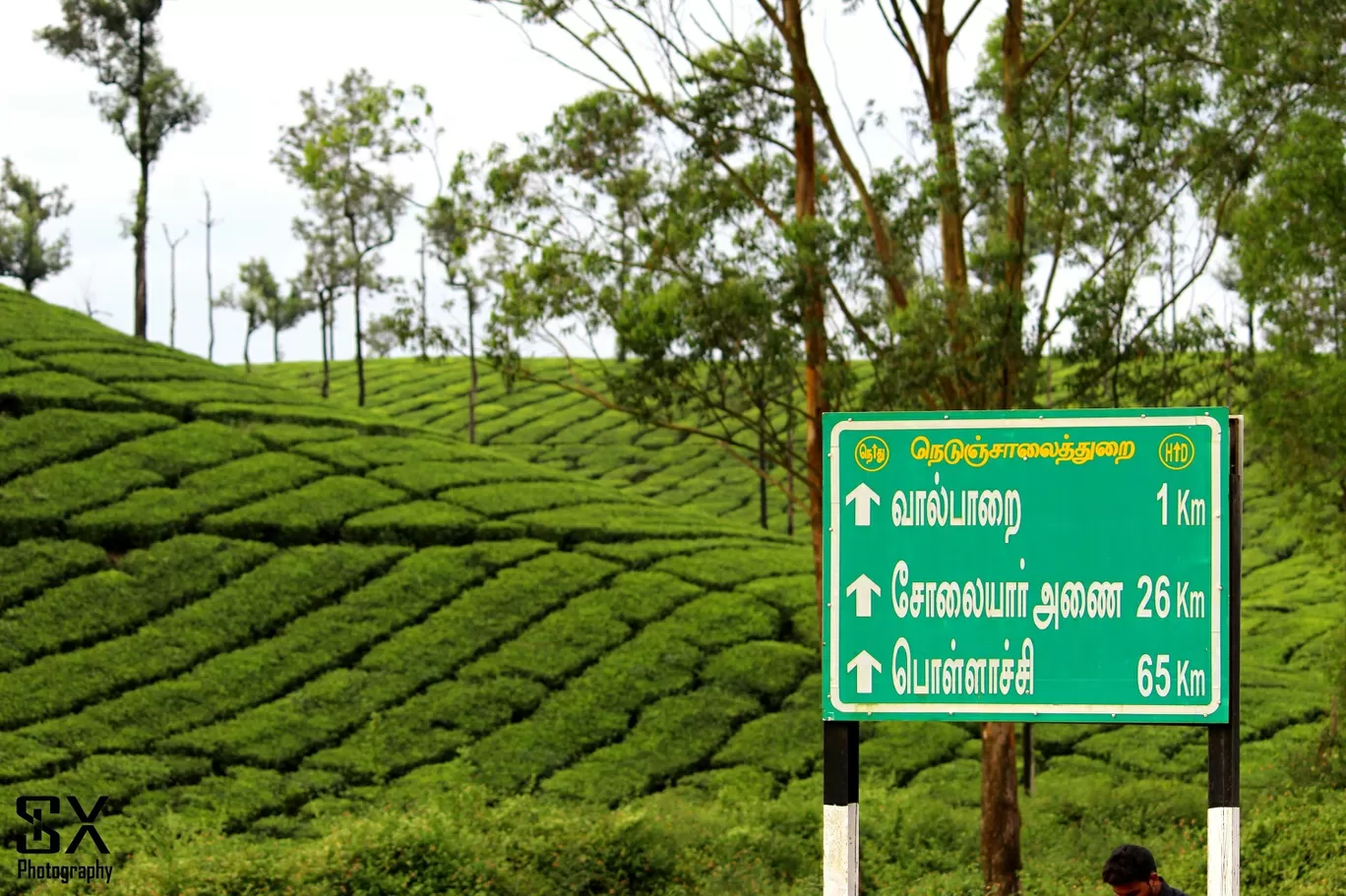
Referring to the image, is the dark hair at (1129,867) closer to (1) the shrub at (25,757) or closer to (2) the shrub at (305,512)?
(1) the shrub at (25,757)

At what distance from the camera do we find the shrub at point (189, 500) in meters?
24.5

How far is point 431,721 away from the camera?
70.0ft

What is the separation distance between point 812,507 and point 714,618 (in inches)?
231

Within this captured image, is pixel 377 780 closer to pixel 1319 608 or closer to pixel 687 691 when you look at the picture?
pixel 687 691

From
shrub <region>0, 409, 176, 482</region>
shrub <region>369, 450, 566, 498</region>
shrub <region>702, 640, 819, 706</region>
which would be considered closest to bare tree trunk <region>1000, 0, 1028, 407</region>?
shrub <region>702, 640, 819, 706</region>

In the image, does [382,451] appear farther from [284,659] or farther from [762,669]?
[762,669]

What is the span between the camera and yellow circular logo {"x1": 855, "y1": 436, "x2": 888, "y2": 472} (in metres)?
7.29

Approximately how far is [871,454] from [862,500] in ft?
0.83

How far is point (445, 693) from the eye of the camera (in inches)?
867

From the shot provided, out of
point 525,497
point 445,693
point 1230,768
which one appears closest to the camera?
point 1230,768

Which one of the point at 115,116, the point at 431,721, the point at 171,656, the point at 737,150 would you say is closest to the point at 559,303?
the point at 737,150

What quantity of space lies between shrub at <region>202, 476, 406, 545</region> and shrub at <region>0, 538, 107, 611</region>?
2.41 m

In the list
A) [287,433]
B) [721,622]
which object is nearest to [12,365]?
[287,433]

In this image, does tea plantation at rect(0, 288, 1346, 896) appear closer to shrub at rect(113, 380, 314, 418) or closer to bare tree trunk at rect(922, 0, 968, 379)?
shrub at rect(113, 380, 314, 418)
